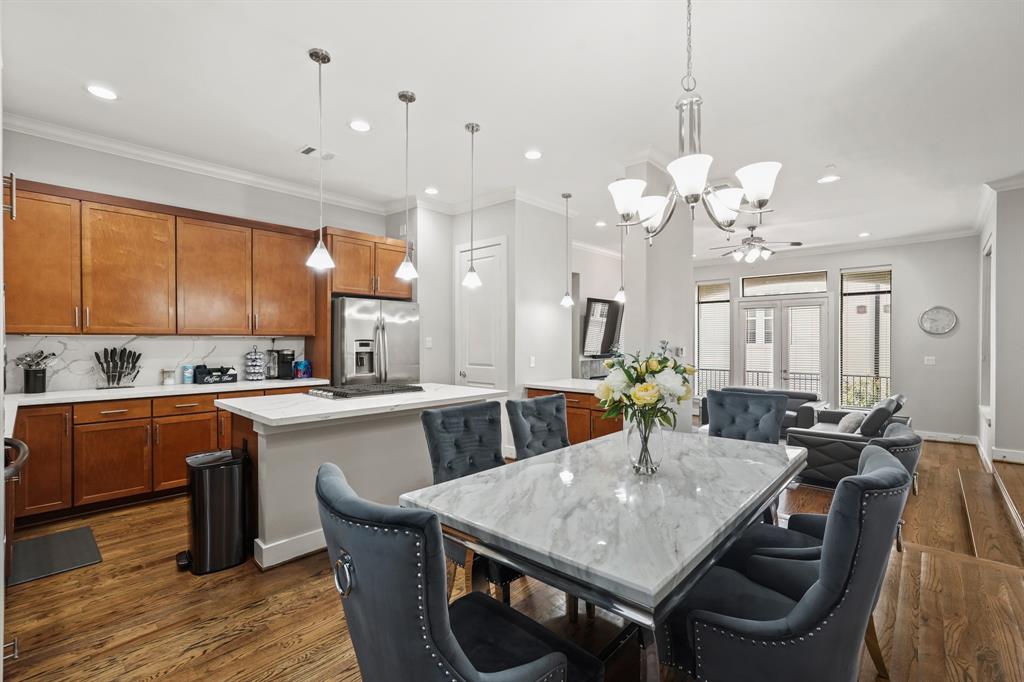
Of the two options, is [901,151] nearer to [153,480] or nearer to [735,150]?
[735,150]

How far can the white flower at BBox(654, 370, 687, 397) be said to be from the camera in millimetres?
1889

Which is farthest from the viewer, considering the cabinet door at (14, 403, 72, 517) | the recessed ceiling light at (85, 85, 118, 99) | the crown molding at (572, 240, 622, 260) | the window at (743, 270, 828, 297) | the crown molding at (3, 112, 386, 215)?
the window at (743, 270, 828, 297)

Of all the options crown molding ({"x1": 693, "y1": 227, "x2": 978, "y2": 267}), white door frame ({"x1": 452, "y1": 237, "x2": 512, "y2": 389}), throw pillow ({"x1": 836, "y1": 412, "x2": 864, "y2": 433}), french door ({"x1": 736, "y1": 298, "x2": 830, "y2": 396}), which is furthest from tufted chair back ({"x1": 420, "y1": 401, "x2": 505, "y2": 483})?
crown molding ({"x1": 693, "y1": 227, "x2": 978, "y2": 267})

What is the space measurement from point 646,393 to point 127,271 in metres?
4.19

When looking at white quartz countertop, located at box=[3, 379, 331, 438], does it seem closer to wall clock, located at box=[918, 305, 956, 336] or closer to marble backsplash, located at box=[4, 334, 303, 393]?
marble backsplash, located at box=[4, 334, 303, 393]

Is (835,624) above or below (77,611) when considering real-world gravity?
above

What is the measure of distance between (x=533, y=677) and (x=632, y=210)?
6.84ft

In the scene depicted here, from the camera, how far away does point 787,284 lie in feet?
26.9

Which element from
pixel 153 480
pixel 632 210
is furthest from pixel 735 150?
pixel 153 480

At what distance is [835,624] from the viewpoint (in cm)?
128

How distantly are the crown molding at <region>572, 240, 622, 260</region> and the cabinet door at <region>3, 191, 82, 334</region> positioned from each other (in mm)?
5646

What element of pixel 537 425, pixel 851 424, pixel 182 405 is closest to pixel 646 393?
pixel 537 425

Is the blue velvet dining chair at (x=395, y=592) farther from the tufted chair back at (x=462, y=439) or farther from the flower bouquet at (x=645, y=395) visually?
the tufted chair back at (x=462, y=439)

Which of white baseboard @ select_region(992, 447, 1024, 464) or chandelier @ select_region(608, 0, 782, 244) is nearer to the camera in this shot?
chandelier @ select_region(608, 0, 782, 244)
